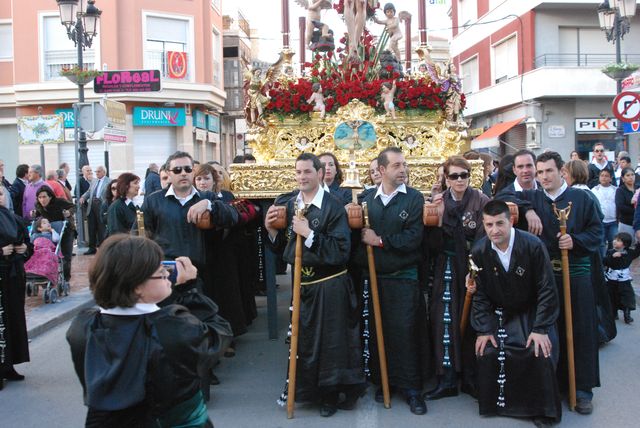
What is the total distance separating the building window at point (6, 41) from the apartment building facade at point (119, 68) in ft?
0.12

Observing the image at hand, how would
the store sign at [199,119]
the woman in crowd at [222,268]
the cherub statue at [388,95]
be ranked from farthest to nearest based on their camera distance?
the store sign at [199,119], the cherub statue at [388,95], the woman in crowd at [222,268]

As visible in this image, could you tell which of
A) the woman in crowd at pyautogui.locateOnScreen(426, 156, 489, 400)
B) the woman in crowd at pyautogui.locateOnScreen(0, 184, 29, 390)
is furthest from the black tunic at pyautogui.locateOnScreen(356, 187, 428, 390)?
the woman in crowd at pyautogui.locateOnScreen(0, 184, 29, 390)

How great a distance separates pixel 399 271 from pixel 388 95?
2.73m

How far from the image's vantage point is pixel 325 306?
528 centimetres

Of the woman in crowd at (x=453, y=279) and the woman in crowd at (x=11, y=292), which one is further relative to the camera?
the woman in crowd at (x=11, y=292)

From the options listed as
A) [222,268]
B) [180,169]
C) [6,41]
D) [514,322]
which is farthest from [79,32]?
[6,41]

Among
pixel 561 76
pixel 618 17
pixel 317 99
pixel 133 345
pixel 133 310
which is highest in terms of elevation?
pixel 561 76

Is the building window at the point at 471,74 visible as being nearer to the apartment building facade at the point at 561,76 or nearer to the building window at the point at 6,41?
the apartment building facade at the point at 561,76

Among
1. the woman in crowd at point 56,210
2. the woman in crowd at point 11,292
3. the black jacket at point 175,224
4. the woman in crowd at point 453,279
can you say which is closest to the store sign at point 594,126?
the woman in crowd at point 56,210

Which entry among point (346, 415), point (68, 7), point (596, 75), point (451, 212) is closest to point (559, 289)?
point (451, 212)

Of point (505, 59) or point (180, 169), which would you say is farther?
point (505, 59)

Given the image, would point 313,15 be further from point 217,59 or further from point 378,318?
point 217,59

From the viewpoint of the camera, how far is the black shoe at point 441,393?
564cm

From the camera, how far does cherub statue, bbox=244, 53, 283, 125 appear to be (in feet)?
25.3
